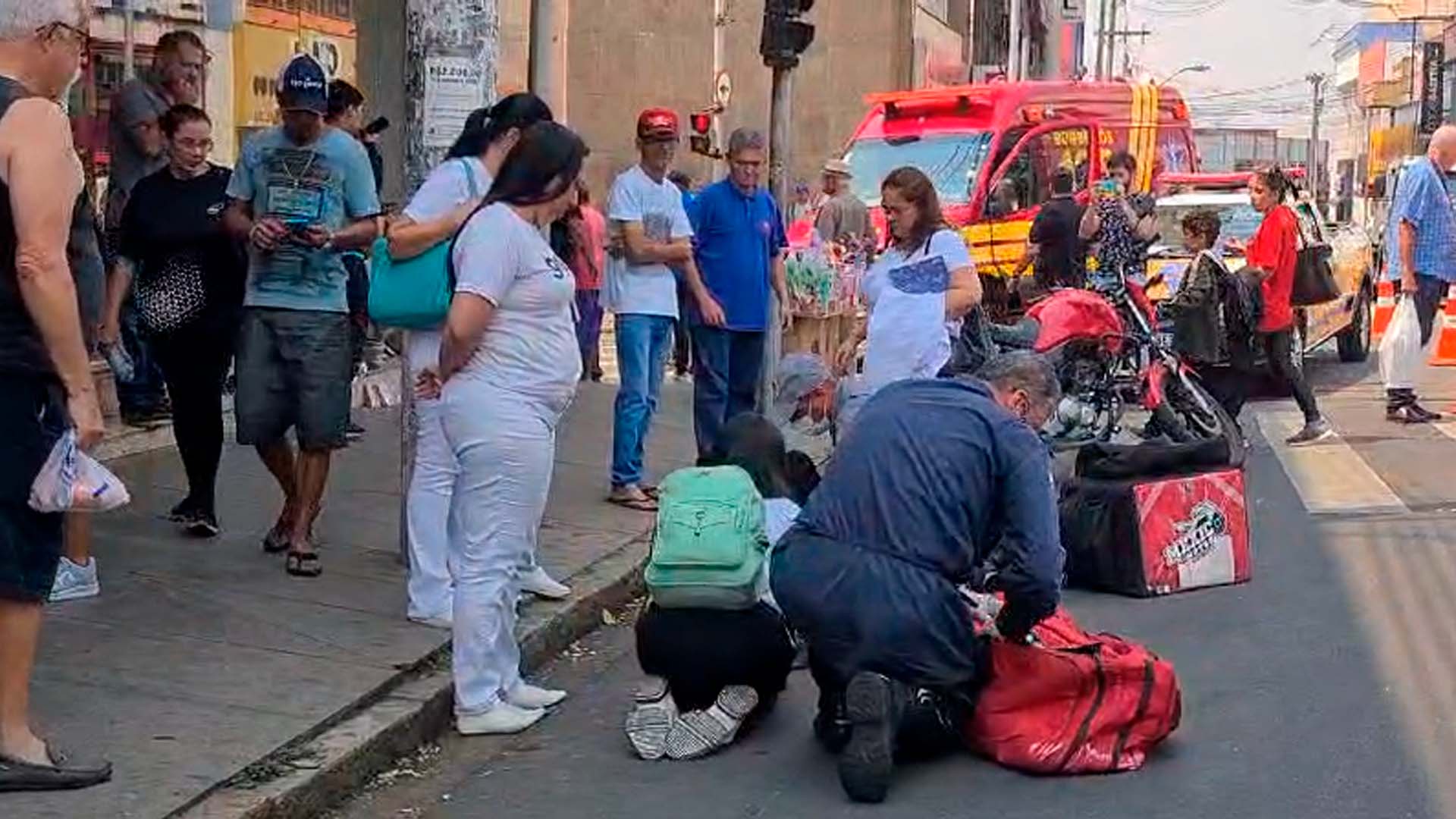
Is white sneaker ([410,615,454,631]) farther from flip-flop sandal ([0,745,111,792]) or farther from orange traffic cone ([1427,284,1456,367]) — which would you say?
orange traffic cone ([1427,284,1456,367])

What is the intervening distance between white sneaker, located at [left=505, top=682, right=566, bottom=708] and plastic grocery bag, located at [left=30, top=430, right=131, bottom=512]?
1745mm

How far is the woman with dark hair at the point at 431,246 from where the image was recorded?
667 centimetres

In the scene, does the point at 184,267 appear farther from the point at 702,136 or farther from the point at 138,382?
the point at 702,136

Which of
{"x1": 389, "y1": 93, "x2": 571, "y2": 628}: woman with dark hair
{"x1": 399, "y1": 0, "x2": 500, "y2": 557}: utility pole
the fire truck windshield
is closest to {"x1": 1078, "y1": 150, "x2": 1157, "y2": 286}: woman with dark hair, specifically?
the fire truck windshield

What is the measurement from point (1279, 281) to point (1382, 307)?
5220 mm

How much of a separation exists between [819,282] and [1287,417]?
11.6ft

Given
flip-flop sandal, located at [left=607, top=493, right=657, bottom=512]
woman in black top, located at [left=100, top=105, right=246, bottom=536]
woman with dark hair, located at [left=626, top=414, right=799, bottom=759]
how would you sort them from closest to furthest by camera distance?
woman with dark hair, located at [left=626, top=414, right=799, bottom=759] < woman in black top, located at [left=100, top=105, right=246, bottom=536] < flip-flop sandal, located at [left=607, top=493, right=657, bottom=512]

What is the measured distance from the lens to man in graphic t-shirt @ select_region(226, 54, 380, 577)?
735 cm

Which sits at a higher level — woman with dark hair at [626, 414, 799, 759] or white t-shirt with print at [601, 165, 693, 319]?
white t-shirt with print at [601, 165, 693, 319]

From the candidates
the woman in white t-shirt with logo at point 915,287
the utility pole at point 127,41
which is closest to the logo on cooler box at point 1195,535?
the woman in white t-shirt with logo at point 915,287

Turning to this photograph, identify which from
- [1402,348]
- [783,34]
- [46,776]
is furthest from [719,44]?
[46,776]

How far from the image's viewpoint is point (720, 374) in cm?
961

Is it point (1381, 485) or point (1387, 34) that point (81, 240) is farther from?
point (1387, 34)

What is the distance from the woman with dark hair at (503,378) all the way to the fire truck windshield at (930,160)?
38.4 feet
